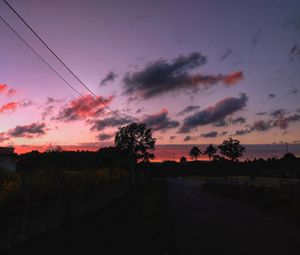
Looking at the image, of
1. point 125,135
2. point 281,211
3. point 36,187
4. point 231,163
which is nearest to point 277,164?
point 231,163

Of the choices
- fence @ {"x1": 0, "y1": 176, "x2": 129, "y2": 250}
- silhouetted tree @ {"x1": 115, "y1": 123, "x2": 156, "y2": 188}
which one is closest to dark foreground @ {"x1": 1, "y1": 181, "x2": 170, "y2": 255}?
fence @ {"x1": 0, "y1": 176, "x2": 129, "y2": 250}

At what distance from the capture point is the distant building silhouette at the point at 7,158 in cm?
4079

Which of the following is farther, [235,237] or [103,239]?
[235,237]

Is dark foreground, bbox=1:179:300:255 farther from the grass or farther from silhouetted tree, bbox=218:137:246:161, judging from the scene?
silhouetted tree, bbox=218:137:246:161

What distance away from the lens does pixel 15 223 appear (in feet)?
34.3

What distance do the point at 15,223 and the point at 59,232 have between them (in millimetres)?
3256

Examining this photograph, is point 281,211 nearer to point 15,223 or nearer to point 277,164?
point 15,223

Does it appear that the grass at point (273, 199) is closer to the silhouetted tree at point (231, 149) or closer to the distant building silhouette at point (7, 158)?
the distant building silhouette at point (7, 158)

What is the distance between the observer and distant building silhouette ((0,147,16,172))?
4079 cm

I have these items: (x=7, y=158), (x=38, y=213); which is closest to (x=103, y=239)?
(x=38, y=213)

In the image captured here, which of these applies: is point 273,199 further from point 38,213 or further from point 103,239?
point 38,213

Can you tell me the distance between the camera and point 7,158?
4194 cm

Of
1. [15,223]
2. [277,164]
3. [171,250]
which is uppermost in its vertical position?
[277,164]

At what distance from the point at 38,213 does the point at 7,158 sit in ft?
104
